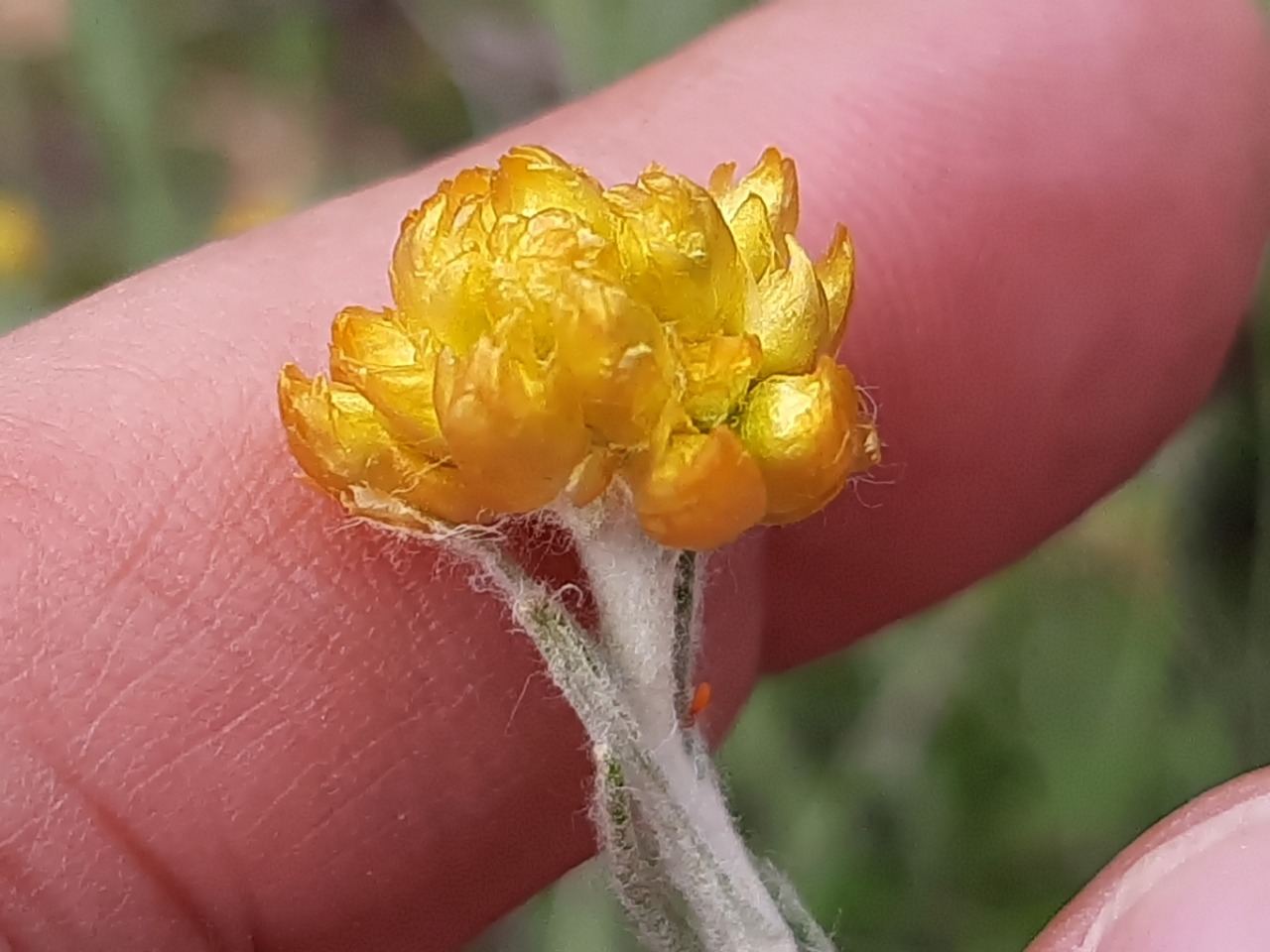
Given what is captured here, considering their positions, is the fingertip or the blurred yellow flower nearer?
the fingertip

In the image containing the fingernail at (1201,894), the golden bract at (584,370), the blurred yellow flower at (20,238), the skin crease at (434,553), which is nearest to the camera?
the golden bract at (584,370)

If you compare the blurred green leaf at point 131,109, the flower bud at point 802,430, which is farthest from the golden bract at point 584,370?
the blurred green leaf at point 131,109

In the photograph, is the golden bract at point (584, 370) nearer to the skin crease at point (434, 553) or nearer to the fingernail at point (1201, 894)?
the skin crease at point (434, 553)

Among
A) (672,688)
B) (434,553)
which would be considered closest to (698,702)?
(672,688)

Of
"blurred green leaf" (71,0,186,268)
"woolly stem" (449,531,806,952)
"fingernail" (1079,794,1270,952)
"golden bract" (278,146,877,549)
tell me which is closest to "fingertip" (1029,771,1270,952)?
"fingernail" (1079,794,1270,952)

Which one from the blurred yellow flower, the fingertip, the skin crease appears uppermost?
the blurred yellow flower

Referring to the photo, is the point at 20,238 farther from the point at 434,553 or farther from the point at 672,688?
the point at 672,688

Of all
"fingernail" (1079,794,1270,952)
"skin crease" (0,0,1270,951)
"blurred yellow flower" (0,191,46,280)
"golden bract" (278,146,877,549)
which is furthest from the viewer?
"blurred yellow flower" (0,191,46,280)

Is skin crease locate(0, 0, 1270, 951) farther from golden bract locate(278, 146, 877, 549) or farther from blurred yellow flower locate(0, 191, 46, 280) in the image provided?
blurred yellow flower locate(0, 191, 46, 280)
